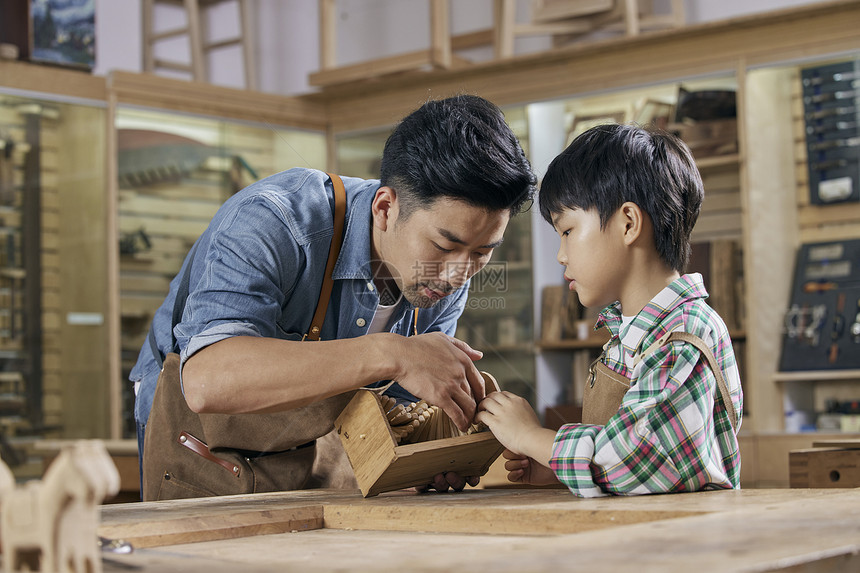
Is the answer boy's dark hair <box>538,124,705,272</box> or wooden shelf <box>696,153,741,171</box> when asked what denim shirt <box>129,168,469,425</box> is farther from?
wooden shelf <box>696,153,741,171</box>

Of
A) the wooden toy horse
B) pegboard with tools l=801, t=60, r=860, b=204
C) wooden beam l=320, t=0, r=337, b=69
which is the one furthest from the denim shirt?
wooden beam l=320, t=0, r=337, b=69

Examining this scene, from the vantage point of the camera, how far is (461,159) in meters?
1.78

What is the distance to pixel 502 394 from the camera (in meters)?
1.64

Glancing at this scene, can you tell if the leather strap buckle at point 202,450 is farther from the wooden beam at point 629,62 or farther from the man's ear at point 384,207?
the wooden beam at point 629,62

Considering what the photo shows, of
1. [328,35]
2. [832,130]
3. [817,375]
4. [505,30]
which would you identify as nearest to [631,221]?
[817,375]

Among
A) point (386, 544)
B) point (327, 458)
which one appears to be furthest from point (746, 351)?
point (386, 544)

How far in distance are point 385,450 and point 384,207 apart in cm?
61

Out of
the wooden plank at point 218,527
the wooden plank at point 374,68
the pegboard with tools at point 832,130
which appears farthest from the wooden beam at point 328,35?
the wooden plank at point 218,527

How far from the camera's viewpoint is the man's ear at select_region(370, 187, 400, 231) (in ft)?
6.29

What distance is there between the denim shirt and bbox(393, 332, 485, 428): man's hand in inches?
4.7

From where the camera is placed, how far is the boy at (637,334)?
54.5 inches

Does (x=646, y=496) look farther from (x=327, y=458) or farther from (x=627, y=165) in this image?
(x=327, y=458)

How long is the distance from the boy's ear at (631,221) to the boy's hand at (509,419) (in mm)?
315

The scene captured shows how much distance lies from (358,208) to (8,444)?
3.72m
